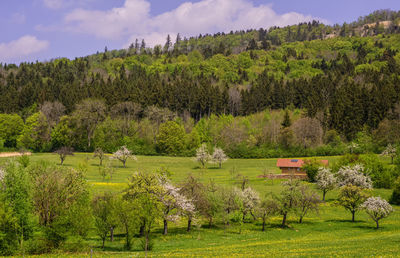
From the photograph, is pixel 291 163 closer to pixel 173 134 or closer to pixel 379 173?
pixel 379 173

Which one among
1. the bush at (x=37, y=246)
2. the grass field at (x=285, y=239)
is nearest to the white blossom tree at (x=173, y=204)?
the grass field at (x=285, y=239)

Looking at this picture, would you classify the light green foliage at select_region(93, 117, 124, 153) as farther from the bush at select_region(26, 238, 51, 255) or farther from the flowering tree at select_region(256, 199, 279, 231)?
the bush at select_region(26, 238, 51, 255)

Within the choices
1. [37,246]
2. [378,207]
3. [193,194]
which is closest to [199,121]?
[193,194]

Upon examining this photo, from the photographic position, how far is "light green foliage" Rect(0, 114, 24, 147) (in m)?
125

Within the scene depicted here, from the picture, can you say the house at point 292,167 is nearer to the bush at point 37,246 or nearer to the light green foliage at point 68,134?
the bush at point 37,246

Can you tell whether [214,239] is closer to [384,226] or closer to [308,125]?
[384,226]

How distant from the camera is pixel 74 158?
4077 inches

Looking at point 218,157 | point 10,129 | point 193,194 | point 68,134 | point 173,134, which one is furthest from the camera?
point 10,129

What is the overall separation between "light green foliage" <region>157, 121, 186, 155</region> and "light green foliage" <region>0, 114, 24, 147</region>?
179ft

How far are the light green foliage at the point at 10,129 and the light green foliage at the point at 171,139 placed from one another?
54.7 m

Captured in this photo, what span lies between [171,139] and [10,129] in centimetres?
6136

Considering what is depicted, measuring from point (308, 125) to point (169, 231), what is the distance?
8714 centimetres

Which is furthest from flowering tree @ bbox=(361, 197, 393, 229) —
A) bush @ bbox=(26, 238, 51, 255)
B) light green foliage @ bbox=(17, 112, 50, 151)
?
light green foliage @ bbox=(17, 112, 50, 151)

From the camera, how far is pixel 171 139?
120562 millimetres
